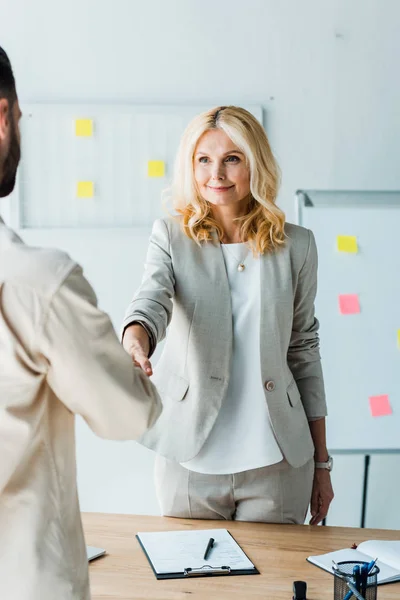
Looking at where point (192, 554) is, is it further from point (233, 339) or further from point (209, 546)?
point (233, 339)

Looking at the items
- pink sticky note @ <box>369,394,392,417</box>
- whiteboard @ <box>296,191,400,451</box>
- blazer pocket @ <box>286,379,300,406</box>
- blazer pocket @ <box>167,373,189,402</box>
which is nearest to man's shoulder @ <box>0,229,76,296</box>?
blazer pocket @ <box>167,373,189,402</box>

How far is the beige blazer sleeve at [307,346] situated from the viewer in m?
2.00

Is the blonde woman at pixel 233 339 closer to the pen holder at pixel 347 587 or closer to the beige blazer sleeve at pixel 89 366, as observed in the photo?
the pen holder at pixel 347 587

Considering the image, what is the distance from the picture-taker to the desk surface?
1386 mm

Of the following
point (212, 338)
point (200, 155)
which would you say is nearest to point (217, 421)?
point (212, 338)

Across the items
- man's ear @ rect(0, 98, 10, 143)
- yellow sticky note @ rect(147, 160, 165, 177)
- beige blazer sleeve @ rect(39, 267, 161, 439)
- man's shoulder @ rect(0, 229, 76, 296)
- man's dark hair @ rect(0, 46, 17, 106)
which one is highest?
man's dark hair @ rect(0, 46, 17, 106)

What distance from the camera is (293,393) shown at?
192 centimetres

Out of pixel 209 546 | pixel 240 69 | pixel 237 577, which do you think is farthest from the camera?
pixel 240 69

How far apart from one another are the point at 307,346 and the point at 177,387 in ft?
1.31

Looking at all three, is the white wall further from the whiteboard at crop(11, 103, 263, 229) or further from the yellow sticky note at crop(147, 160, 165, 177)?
the yellow sticky note at crop(147, 160, 165, 177)

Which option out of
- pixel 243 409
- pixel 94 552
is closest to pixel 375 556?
pixel 243 409

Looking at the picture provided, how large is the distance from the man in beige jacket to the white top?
878 mm

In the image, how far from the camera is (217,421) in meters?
1.86

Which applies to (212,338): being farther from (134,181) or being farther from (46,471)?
(134,181)
